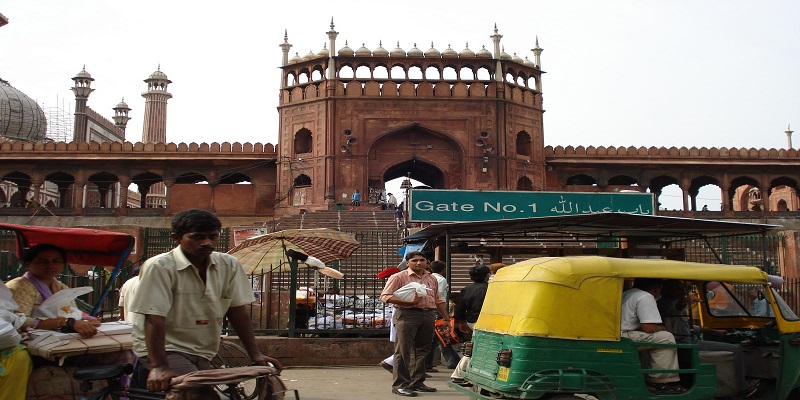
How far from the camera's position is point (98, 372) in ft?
12.1

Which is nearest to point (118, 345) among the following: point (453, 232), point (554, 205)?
point (453, 232)

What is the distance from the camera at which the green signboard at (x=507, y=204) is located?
998 cm

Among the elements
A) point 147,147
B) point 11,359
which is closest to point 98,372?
point 11,359

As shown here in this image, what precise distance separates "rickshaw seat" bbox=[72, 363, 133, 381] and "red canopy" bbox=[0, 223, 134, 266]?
99 cm

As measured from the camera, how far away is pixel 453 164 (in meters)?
26.9

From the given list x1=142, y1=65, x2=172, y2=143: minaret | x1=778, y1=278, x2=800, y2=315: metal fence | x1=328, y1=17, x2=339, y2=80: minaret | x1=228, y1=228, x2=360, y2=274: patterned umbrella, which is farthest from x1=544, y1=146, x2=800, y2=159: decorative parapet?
x1=142, y1=65, x2=172, y2=143: minaret

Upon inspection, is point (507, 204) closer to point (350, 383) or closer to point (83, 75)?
point (350, 383)

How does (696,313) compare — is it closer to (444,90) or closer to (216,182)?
(444,90)

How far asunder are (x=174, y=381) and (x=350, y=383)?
163 inches

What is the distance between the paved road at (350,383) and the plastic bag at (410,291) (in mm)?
783

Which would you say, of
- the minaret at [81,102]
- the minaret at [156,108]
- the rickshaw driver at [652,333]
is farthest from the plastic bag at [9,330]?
the minaret at [156,108]

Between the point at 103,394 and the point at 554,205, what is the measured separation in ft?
26.2

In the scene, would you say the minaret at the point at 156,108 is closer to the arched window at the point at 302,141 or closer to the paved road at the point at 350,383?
the arched window at the point at 302,141

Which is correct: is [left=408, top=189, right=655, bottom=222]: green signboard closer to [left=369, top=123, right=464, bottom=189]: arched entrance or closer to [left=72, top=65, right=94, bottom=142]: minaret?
[left=369, top=123, right=464, bottom=189]: arched entrance
